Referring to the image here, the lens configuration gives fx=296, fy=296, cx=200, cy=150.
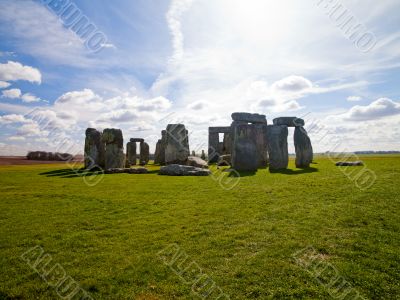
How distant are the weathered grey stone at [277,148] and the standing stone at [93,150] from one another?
11.9 meters

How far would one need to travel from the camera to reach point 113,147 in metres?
20.0

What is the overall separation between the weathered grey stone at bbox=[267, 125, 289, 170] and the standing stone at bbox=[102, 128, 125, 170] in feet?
32.6

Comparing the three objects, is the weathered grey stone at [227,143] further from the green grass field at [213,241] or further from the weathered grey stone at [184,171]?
the green grass field at [213,241]

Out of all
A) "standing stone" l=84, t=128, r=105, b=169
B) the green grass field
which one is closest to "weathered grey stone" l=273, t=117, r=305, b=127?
the green grass field

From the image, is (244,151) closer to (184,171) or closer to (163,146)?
(184,171)

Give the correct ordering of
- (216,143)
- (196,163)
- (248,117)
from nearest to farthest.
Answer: (196,163) → (248,117) → (216,143)

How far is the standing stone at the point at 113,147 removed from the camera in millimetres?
19891

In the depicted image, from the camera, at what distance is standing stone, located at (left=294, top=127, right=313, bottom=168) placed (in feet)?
60.7

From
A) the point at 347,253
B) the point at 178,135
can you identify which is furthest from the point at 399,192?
the point at 178,135

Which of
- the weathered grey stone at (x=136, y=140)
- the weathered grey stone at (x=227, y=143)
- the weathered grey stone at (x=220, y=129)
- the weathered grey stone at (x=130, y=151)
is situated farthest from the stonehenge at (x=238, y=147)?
the weathered grey stone at (x=136, y=140)

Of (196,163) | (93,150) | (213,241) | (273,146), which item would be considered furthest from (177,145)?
(213,241)

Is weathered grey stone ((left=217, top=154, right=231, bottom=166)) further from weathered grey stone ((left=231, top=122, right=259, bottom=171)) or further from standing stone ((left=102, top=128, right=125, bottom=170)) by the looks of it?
standing stone ((left=102, top=128, right=125, bottom=170))

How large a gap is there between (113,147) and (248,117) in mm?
11100

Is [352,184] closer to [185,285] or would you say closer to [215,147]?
[185,285]
